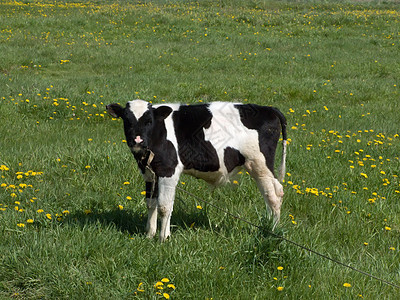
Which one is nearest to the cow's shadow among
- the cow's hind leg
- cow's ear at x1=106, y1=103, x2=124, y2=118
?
the cow's hind leg

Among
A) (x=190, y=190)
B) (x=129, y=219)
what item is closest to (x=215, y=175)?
(x=129, y=219)

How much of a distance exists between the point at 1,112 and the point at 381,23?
71.4 feet

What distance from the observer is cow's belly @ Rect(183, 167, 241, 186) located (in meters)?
4.61

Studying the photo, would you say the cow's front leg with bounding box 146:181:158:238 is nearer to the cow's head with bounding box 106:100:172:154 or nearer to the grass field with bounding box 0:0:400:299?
the grass field with bounding box 0:0:400:299

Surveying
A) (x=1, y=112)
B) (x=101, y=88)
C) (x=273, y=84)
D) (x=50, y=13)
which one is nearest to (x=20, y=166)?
(x=1, y=112)

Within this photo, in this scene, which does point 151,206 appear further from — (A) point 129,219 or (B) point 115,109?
(B) point 115,109

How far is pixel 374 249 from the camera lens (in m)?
4.66

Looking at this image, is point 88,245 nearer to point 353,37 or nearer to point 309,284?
point 309,284

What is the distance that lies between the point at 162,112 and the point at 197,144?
48 centimetres

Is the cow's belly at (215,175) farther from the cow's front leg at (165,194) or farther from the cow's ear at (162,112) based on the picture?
the cow's ear at (162,112)

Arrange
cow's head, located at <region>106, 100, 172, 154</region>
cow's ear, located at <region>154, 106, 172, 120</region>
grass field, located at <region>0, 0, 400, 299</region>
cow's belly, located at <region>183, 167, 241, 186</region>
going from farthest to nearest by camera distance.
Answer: cow's belly, located at <region>183, 167, 241, 186</region>, cow's ear, located at <region>154, 106, 172, 120</region>, cow's head, located at <region>106, 100, 172, 154</region>, grass field, located at <region>0, 0, 400, 299</region>

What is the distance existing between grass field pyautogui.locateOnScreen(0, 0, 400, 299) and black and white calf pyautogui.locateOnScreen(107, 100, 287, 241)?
42 centimetres

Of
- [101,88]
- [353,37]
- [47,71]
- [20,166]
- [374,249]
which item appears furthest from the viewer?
[353,37]

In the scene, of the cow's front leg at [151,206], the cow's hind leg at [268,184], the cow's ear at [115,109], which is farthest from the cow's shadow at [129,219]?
the cow's ear at [115,109]
